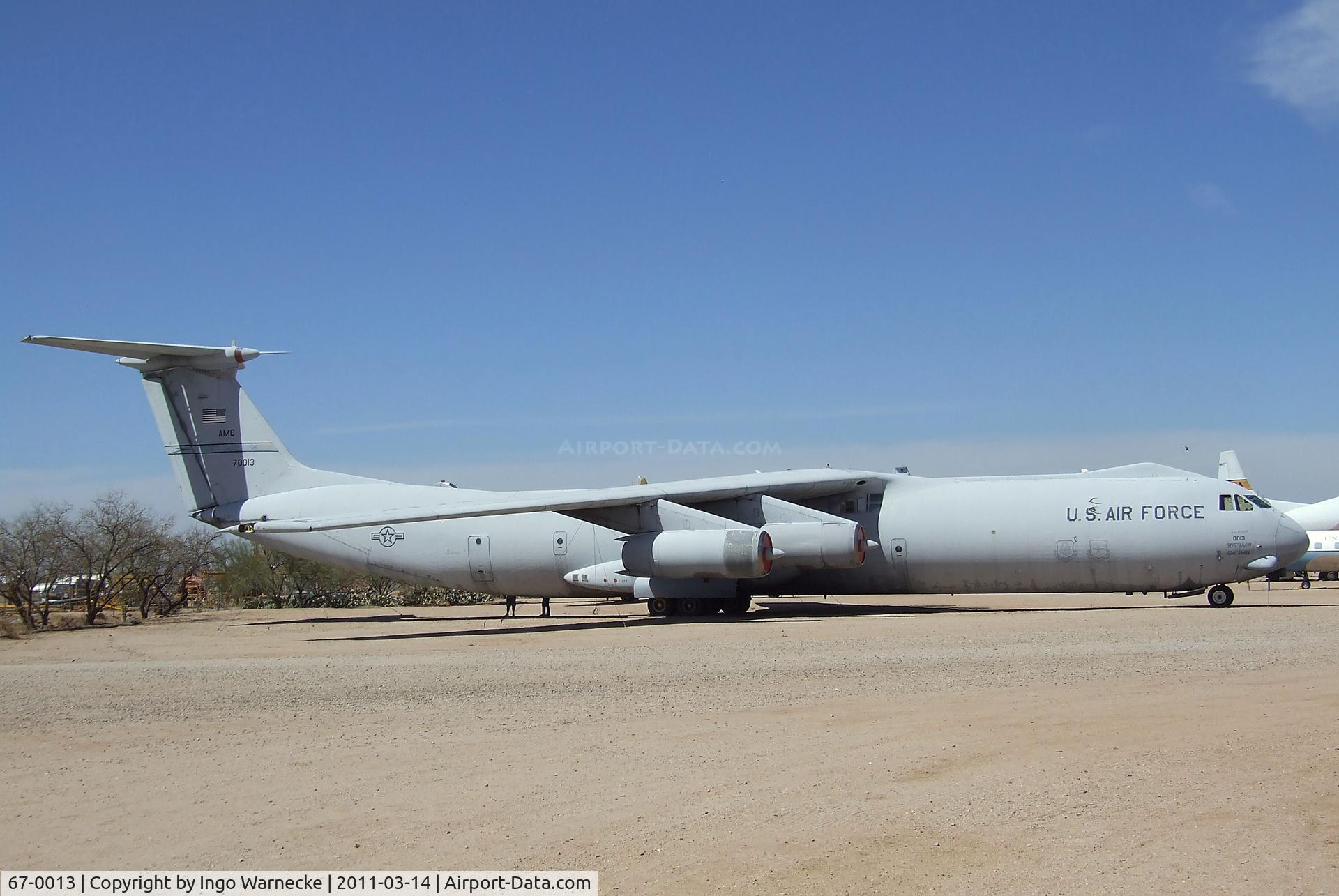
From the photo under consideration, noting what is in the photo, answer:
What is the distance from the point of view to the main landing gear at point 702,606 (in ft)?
79.6

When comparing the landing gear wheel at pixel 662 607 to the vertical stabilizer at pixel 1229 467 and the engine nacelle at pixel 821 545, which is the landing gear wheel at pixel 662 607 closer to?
the engine nacelle at pixel 821 545

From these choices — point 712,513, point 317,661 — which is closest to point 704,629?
point 712,513

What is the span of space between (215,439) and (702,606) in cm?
1232

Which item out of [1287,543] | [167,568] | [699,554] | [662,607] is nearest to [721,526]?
[699,554]

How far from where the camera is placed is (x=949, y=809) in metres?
6.62

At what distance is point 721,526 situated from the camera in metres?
23.2

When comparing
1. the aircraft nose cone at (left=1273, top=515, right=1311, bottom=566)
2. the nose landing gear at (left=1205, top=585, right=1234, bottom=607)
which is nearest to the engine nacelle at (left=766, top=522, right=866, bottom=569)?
the nose landing gear at (left=1205, top=585, right=1234, bottom=607)

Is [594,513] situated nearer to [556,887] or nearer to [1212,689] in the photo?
[1212,689]

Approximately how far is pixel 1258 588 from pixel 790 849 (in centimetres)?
3909

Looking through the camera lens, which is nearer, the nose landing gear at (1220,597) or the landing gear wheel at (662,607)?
the nose landing gear at (1220,597)

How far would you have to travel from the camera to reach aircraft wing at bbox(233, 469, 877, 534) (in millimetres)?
21859

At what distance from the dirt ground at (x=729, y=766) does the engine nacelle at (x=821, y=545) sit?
22.2 feet

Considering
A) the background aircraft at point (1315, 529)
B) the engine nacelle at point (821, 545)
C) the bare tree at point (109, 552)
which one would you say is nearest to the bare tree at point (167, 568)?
the bare tree at point (109, 552)

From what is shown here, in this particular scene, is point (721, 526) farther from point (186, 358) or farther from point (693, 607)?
point (186, 358)
